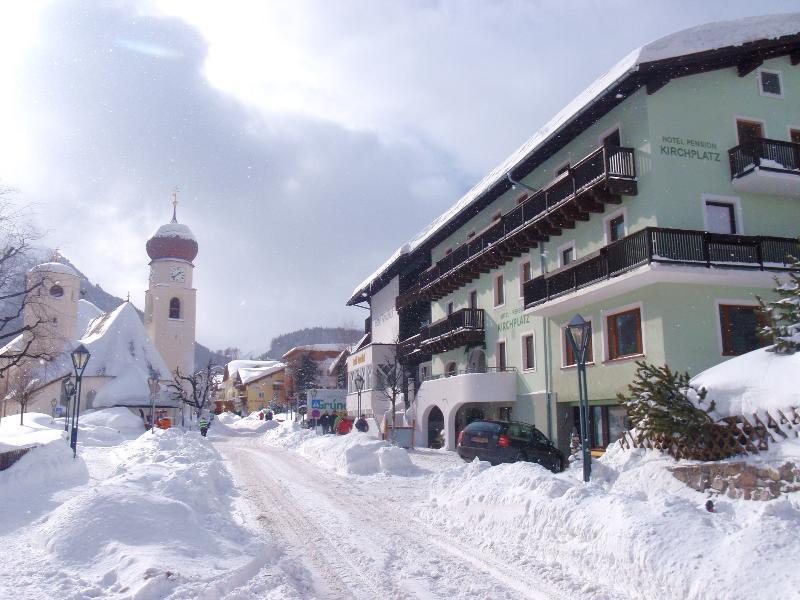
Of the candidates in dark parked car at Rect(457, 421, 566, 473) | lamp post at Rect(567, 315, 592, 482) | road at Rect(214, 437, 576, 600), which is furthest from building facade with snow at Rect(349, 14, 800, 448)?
road at Rect(214, 437, 576, 600)

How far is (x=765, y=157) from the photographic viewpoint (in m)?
19.6

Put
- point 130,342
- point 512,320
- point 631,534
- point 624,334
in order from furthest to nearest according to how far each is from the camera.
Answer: point 130,342 → point 512,320 → point 624,334 → point 631,534

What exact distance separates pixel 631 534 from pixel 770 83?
761 inches

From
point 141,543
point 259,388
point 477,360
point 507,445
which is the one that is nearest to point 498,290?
point 477,360

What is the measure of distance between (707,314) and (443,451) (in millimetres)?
13422

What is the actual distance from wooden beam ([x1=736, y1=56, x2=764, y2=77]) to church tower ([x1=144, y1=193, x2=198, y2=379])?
6059cm

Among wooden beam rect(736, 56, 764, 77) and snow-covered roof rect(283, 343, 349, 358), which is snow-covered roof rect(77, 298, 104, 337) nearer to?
snow-covered roof rect(283, 343, 349, 358)

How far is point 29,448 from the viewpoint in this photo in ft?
53.5

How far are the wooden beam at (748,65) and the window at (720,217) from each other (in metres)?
4.31

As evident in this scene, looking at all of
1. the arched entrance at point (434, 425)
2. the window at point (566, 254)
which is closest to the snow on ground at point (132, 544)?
the window at point (566, 254)

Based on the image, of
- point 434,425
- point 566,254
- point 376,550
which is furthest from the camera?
point 434,425

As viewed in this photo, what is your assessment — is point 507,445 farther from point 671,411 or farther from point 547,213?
point 547,213

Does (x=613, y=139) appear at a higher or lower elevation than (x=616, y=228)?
higher

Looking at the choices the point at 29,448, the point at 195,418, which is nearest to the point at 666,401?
the point at 29,448
